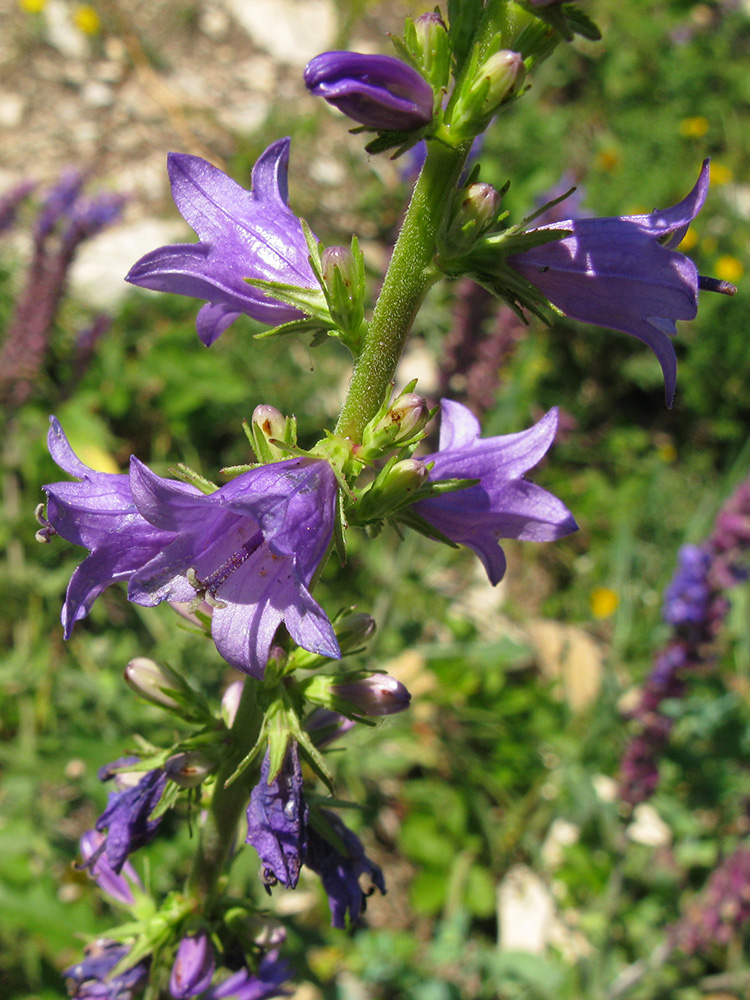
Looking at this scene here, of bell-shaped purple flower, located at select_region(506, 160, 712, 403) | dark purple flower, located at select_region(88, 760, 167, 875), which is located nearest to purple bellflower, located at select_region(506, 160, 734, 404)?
bell-shaped purple flower, located at select_region(506, 160, 712, 403)

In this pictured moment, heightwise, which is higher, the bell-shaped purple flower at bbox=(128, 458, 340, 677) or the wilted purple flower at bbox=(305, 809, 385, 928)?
the bell-shaped purple flower at bbox=(128, 458, 340, 677)

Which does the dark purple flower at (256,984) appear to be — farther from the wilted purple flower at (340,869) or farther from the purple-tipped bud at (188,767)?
the purple-tipped bud at (188,767)

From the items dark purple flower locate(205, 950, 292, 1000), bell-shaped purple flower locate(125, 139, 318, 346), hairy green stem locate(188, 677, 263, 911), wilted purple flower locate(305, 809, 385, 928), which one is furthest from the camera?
dark purple flower locate(205, 950, 292, 1000)

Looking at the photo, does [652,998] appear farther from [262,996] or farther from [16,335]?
[16,335]

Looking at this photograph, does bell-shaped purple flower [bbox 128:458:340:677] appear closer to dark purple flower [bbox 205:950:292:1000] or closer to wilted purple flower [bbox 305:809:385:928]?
wilted purple flower [bbox 305:809:385:928]

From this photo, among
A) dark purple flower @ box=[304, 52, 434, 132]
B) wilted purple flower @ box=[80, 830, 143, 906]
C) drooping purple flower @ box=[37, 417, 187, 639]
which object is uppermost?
dark purple flower @ box=[304, 52, 434, 132]

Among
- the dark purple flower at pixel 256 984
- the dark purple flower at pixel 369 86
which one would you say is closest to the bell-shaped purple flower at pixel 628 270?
the dark purple flower at pixel 369 86

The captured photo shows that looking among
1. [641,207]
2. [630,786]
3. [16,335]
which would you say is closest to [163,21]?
[641,207]
